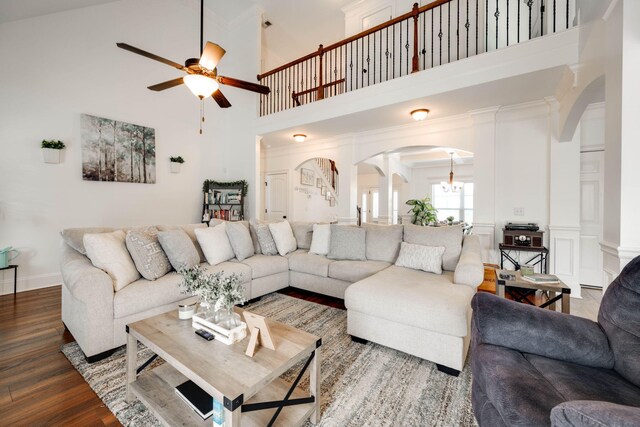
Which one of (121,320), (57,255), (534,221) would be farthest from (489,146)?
(57,255)

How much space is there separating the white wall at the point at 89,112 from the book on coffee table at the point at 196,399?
3874 mm

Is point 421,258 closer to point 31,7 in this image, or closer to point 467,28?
point 467,28

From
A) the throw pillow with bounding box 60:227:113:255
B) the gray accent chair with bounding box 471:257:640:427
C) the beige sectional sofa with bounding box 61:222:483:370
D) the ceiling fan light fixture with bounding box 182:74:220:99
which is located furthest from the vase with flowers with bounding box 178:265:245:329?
the ceiling fan light fixture with bounding box 182:74:220:99

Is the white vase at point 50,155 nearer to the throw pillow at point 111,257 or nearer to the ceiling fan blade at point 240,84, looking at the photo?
the throw pillow at point 111,257

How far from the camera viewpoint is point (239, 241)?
129 inches

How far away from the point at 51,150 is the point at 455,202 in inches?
373

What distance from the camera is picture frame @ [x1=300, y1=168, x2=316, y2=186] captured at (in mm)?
6846

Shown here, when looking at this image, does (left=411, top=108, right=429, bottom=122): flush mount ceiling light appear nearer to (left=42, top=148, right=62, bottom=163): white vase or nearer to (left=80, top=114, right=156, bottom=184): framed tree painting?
(left=80, top=114, right=156, bottom=184): framed tree painting

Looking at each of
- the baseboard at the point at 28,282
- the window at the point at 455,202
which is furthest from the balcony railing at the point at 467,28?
the window at the point at 455,202

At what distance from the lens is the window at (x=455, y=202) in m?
8.39

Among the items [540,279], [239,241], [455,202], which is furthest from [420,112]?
[455,202]

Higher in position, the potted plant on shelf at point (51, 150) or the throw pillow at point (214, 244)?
the potted plant on shelf at point (51, 150)

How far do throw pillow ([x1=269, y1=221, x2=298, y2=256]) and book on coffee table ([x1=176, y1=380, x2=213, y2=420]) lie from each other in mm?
2265

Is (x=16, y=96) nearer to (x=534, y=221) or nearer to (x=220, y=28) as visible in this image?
Result: (x=220, y=28)
